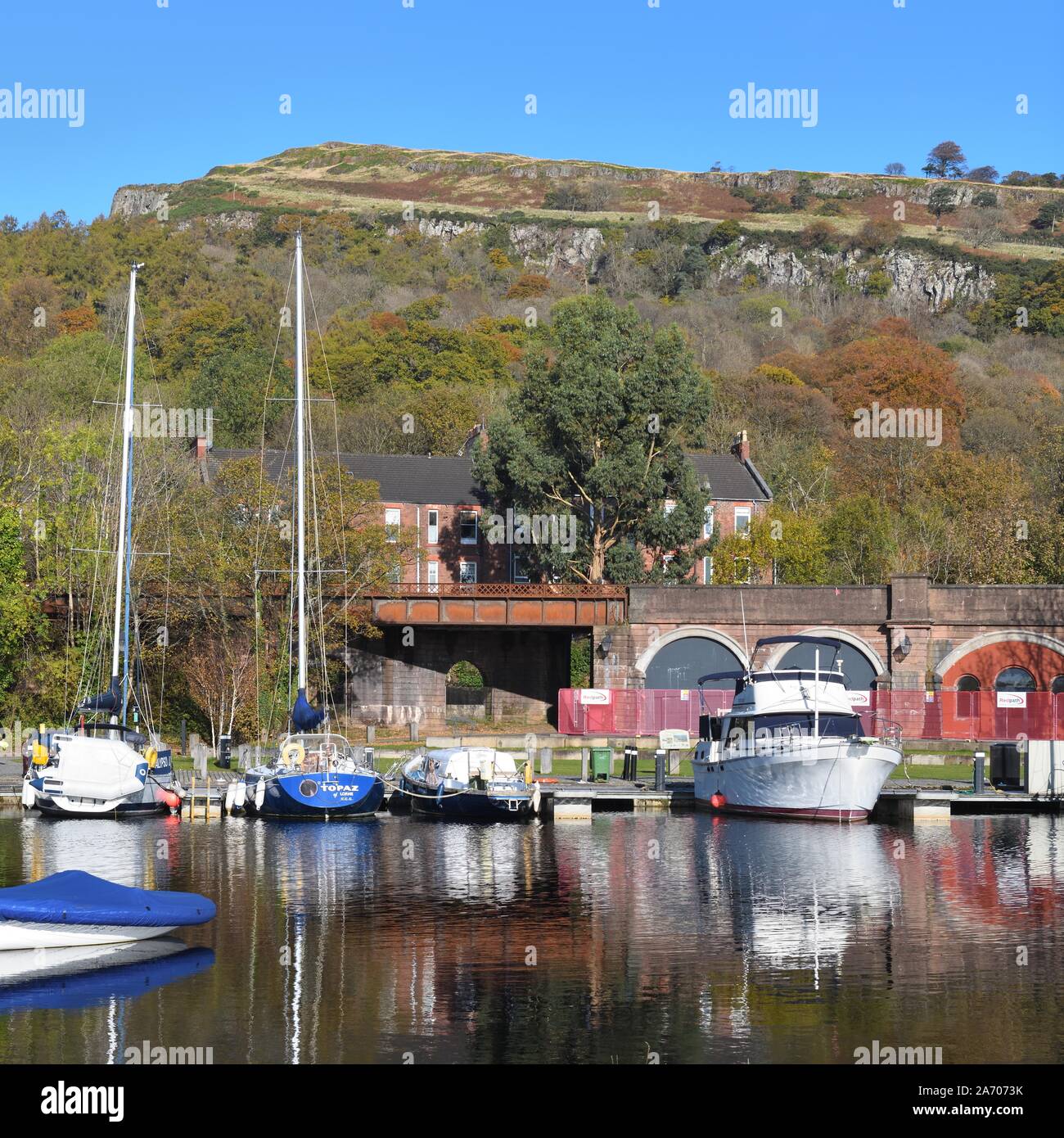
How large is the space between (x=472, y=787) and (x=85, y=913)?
63.7 ft

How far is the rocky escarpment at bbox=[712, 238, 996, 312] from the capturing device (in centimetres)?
18338

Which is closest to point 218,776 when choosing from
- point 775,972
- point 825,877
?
point 825,877

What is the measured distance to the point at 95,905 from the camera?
82.4 ft

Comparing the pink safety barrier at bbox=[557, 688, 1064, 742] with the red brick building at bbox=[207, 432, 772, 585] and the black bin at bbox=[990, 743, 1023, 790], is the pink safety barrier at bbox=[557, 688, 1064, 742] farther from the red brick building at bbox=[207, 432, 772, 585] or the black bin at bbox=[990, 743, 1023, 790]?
the red brick building at bbox=[207, 432, 772, 585]

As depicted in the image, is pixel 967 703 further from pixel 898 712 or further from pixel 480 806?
pixel 480 806

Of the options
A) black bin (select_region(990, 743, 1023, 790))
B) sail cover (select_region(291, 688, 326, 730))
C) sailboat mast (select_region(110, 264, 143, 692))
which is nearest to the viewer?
sail cover (select_region(291, 688, 326, 730))

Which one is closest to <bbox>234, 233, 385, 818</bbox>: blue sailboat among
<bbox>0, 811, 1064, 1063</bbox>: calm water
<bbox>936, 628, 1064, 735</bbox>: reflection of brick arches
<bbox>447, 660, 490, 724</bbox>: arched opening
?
<bbox>0, 811, 1064, 1063</bbox>: calm water

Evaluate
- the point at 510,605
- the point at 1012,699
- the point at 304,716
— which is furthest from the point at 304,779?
the point at 1012,699

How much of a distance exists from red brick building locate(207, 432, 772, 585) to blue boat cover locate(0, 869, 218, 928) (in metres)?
51.0

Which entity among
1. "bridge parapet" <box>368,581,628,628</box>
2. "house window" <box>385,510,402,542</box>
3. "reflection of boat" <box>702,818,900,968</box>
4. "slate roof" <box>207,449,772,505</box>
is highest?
"slate roof" <box>207,449,772,505</box>

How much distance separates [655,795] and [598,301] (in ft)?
123

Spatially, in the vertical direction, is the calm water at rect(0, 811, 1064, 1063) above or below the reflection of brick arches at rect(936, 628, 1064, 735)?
below

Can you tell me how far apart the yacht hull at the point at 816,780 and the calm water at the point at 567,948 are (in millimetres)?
1800
